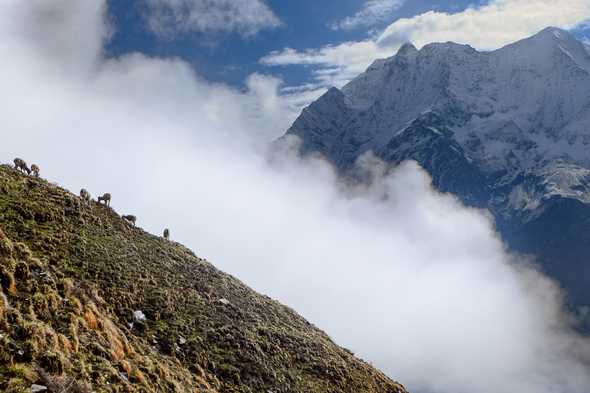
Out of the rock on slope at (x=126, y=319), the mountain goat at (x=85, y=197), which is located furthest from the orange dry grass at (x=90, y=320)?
the mountain goat at (x=85, y=197)

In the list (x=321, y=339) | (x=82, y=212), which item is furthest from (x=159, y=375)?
(x=321, y=339)

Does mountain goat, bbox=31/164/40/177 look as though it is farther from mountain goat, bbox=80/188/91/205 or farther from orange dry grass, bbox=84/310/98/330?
orange dry grass, bbox=84/310/98/330

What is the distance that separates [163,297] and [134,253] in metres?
11.4

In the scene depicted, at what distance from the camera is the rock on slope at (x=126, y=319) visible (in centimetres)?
4203

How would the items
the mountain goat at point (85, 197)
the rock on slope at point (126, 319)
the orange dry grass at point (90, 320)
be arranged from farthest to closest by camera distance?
1. the mountain goat at point (85, 197)
2. the orange dry grass at point (90, 320)
3. the rock on slope at point (126, 319)

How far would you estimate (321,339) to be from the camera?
89.0 m

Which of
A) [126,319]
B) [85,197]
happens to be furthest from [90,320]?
[85,197]

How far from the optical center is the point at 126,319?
62.8 m

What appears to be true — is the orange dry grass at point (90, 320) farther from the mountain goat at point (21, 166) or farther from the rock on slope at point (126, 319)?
the mountain goat at point (21, 166)

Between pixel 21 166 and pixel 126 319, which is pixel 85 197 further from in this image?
pixel 126 319

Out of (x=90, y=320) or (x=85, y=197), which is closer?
(x=90, y=320)

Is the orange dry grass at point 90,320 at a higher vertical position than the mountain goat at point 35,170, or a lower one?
lower

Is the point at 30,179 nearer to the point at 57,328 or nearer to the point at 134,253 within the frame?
the point at 134,253

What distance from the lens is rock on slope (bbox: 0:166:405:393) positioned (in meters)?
42.0
